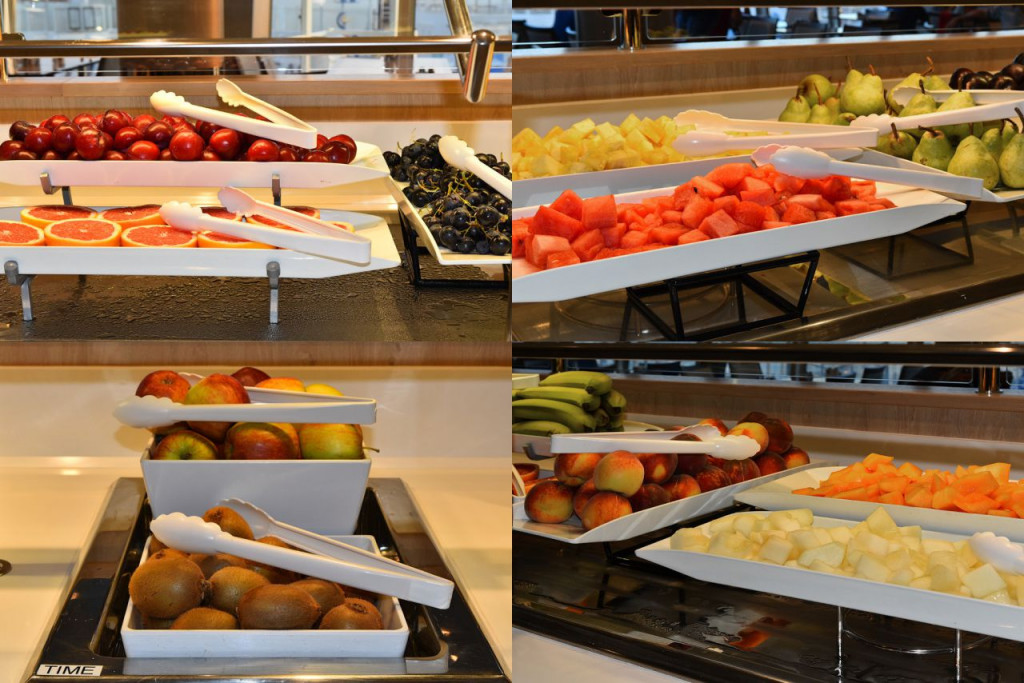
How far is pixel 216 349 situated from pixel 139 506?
0.87 ft

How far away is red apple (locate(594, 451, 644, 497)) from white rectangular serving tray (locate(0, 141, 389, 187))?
377mm

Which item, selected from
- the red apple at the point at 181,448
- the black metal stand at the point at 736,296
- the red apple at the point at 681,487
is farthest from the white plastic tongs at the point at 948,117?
the red apple at the point at 181,448

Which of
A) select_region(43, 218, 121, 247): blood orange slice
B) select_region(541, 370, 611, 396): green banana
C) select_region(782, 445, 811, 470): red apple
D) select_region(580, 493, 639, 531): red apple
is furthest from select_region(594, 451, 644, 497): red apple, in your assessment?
select_region(43, 218, 121, 247): blood orange slice

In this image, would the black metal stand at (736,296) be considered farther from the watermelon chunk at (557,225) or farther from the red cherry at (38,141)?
the red cherry at (38,141)

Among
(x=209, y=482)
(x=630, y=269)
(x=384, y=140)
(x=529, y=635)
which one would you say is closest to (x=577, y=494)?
(x=529, y=635)

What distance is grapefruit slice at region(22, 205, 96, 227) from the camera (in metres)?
0.83

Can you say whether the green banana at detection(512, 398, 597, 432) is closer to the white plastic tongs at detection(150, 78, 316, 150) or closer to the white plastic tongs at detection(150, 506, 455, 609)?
the white plastic tongs at detection(150, 506, 455, 609)

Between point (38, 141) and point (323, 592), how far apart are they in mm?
514

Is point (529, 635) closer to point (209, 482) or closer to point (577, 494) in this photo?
point (577, 494)

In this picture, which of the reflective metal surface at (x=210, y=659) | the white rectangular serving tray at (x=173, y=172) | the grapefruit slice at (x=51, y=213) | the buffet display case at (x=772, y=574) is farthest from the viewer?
the white rectangular serving tray at (x=173, y=172)

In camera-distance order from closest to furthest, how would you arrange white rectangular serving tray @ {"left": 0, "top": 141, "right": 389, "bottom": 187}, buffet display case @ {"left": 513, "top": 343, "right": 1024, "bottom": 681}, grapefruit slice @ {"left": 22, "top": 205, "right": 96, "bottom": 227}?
buffet display case @ {"left": 513, "top": 343, "right": 1024, "bottom": 681}, grapefruit slice @ {"left": 22, "top": 205, "right": 96, "bottom": 227}, white rectangular serving tray @ {"left": 0, "top": 141, "right": 389, "bottom": 187}

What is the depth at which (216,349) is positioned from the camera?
4.08ft

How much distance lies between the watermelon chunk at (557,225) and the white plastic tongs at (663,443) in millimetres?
140

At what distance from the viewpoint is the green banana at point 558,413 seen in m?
0.88
